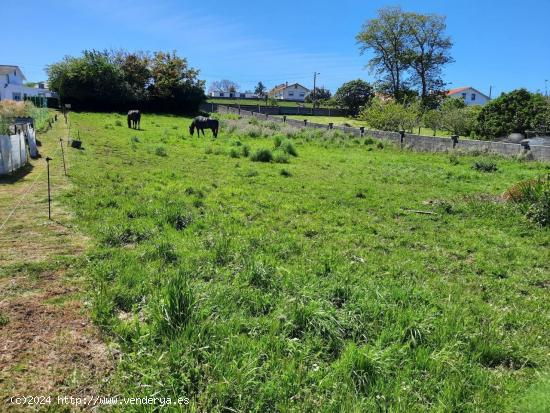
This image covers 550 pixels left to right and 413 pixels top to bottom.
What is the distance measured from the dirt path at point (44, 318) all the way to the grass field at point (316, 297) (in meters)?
0.20

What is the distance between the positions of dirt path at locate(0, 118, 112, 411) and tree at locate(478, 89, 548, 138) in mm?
32858

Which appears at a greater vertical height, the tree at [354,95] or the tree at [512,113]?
the tree at [354,95]

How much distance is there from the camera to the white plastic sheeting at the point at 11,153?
33.2 feet

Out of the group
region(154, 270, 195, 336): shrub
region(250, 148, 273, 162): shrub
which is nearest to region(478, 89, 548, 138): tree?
region(250, 148, 273, 162): shrub

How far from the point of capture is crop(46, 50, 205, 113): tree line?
138 feet

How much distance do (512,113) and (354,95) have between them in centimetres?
3709

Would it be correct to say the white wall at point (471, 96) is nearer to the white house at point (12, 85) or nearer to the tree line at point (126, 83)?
the tree line at point (126, 83)

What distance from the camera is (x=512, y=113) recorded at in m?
31.1

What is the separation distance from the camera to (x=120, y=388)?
2.88 meters

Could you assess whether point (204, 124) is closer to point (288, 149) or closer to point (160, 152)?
point (288, 149)

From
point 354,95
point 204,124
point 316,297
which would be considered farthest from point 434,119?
point 316,297

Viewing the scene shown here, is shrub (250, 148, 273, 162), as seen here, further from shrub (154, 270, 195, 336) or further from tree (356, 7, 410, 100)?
tree (356, 7, 410, 100)

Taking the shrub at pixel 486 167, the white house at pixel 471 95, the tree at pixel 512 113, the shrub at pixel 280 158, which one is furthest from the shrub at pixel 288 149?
the white house at pixel 471 95

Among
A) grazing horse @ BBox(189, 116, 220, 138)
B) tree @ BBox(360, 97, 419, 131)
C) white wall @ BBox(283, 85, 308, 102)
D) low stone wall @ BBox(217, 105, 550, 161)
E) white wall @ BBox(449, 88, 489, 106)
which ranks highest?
white wall @ BBox(283, 85, 308, 102)
